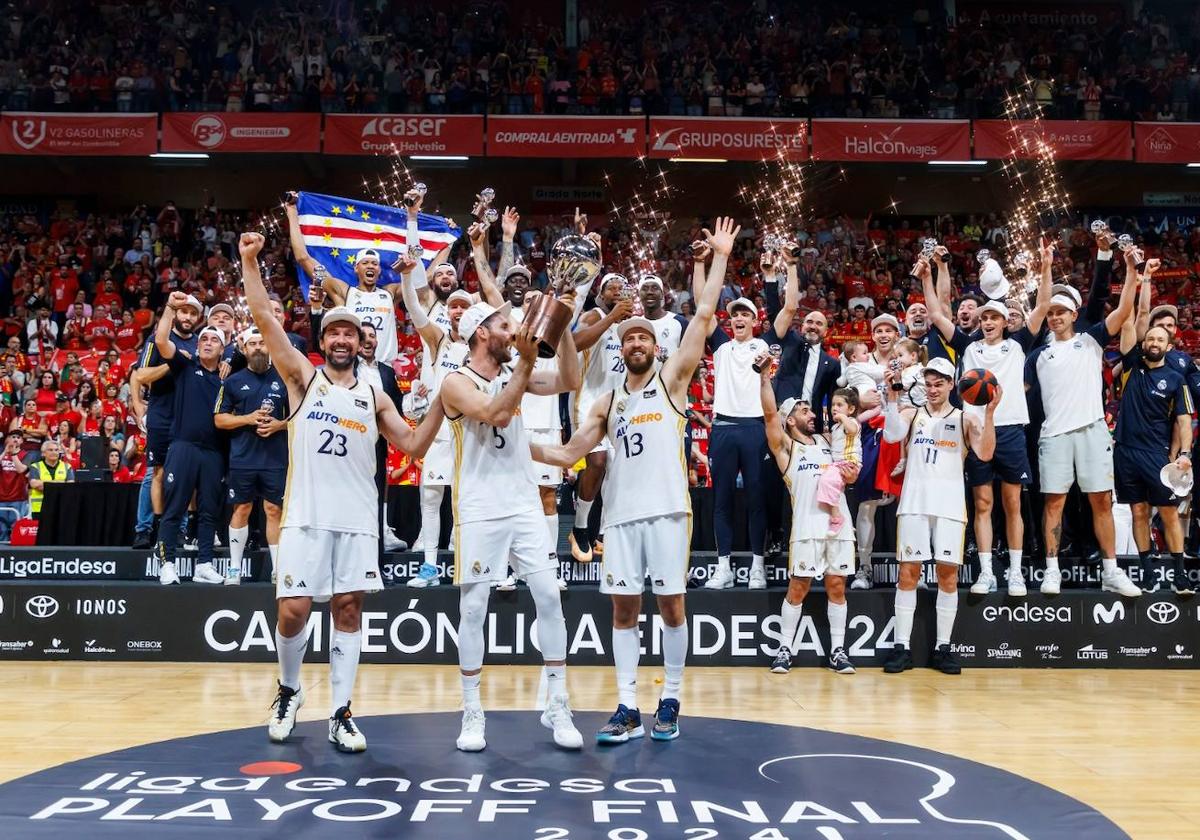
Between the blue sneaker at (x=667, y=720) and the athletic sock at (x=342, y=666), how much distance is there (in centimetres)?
183

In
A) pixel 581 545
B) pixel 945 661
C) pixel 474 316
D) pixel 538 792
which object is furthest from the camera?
pixel 945 661

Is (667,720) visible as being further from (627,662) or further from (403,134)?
(403,134)

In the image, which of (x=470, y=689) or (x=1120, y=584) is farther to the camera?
(x=1120, y=584)

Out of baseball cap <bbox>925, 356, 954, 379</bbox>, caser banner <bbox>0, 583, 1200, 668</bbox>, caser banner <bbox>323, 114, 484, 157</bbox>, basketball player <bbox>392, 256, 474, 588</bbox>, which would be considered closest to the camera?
basketball player <bbox>392, 256, 474, 588</bbox>

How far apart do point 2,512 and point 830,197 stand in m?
19.6

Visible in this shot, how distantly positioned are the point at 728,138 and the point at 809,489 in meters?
15.0

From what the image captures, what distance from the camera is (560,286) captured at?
19.6ft

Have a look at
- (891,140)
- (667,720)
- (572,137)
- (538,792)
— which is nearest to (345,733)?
(538,792)

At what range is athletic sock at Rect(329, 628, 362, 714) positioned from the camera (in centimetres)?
647

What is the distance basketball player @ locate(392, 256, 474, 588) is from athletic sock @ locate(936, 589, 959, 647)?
4340mm

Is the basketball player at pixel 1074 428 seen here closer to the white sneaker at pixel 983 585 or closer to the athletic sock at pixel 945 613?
the white sneaker at pixel 983 585

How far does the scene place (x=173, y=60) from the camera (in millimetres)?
25078

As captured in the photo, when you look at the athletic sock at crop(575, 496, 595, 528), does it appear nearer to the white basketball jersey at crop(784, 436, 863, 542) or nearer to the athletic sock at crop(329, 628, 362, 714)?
the white basketball jersey at crop(784, 436, 863, 542)

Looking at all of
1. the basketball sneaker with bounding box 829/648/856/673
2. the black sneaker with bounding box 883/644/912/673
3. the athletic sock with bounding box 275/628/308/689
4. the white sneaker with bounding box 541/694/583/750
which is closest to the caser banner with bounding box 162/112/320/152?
the basketball sneaker with bounding box 829/648/856/673
